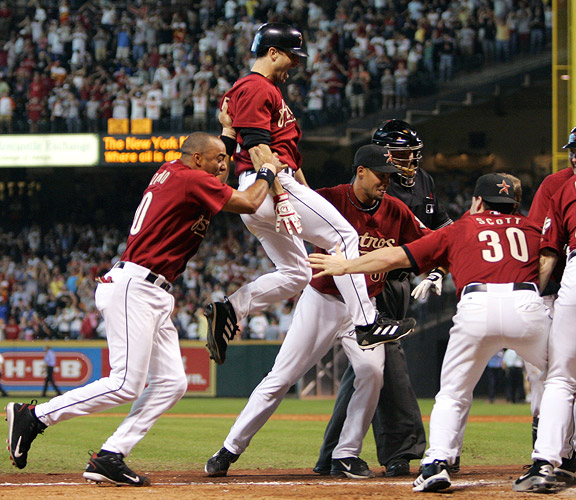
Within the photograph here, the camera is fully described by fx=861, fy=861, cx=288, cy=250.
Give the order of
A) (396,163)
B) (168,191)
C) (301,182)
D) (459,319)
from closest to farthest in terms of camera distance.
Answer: (459,319) → (168,191) → (301,182) → (396,163)

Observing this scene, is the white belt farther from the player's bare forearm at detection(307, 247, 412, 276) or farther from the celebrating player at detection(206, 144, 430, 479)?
the player's bare forearm at detection(307, 247, 412, 276)

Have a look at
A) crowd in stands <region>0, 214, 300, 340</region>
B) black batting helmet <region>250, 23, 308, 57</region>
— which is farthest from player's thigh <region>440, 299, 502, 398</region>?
crowd in stands <region>0, 214, 300, 340</region>

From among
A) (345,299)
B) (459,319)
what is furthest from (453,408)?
(345,299)

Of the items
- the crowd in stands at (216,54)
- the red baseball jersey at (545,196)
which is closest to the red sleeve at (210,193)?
the red baseball jersey at (545,196)

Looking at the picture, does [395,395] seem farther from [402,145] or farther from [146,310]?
[146,310]

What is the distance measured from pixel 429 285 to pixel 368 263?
81 centimetres

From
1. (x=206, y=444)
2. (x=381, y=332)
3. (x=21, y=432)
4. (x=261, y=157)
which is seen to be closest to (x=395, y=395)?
(x=381, y=332)

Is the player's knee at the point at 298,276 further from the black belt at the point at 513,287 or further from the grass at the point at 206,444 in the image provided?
the grass at the point at 206,444

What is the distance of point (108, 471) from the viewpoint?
194 inches

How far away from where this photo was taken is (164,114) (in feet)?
69.0

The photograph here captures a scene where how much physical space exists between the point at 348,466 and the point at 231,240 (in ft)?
53.0

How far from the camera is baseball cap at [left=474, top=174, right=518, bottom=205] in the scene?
496 cm

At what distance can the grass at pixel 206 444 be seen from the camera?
669cm

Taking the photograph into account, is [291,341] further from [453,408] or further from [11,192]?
[11,192]
